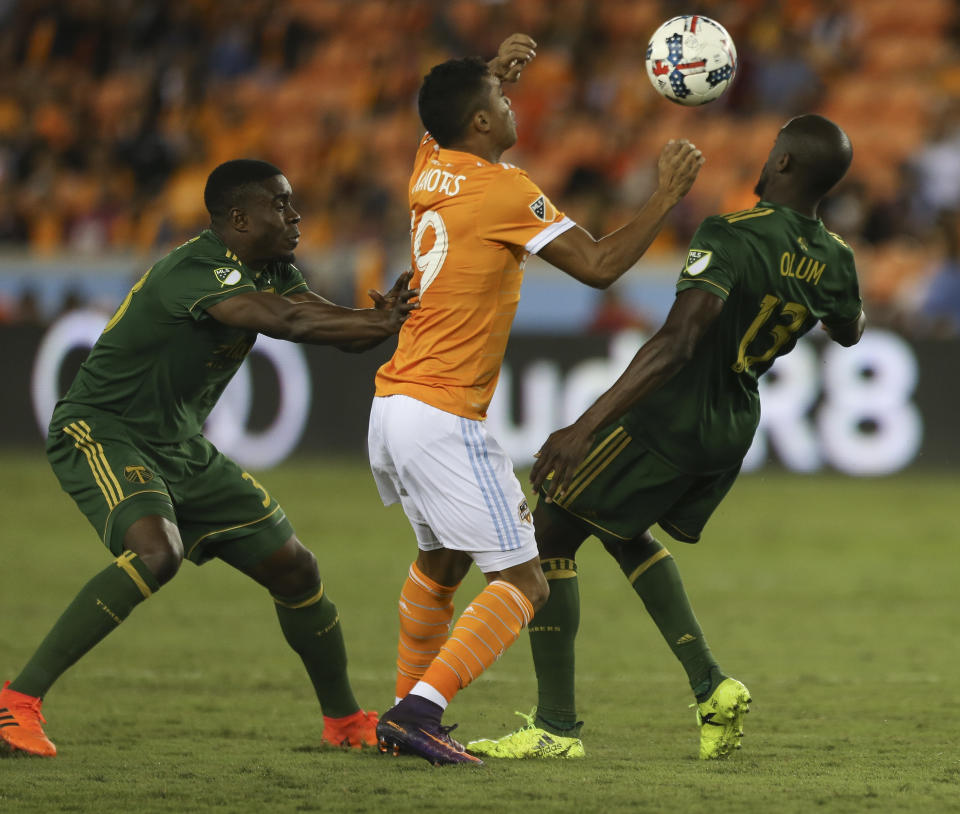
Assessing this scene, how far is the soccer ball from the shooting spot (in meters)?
5.20

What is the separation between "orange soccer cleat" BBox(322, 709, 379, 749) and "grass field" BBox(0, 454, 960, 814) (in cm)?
10

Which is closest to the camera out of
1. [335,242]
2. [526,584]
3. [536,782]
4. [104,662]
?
[536,782]

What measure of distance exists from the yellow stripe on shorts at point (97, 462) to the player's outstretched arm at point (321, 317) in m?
0.65

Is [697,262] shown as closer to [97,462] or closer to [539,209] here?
[539,209]

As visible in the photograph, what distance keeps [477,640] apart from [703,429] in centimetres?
105

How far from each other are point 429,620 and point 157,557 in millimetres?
932

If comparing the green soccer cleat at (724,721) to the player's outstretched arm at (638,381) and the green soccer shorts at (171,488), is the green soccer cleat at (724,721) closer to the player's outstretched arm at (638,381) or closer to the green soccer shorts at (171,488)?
the player's outstretched arm at (638,381)

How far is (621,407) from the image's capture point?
4.54m

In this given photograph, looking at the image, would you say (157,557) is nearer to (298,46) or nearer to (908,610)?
(908,610)

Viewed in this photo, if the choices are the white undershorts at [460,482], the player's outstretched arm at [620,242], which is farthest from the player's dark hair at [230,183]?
the player's outstretched arm at [620,242]

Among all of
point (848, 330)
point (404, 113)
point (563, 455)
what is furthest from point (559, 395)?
point (563, 455)

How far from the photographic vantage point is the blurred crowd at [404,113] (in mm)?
15531

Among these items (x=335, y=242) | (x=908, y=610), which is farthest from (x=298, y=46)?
(x=908, y=610)

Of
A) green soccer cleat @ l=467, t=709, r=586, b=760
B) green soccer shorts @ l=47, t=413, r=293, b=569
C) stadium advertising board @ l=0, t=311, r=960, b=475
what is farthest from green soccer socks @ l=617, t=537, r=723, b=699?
stadium advertising board @ l=0, t=311, r=960, b=475
